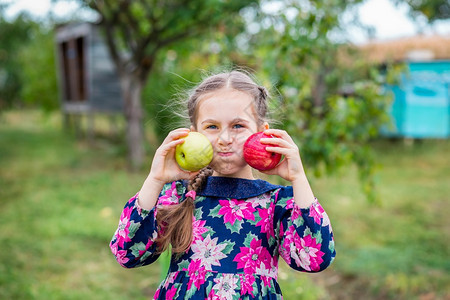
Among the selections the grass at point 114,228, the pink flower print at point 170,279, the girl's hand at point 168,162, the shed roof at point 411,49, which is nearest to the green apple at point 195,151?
the girl's hand at point 168,162

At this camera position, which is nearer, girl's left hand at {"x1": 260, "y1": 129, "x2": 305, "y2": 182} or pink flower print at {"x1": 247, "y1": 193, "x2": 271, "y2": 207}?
girl's left hand at {"x1": 260, "y1": 129, "x2": 305, "y2": 182}

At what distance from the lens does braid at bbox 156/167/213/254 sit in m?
1.57

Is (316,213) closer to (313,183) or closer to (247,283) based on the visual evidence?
(247,283)

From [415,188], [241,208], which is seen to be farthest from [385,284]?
[415,188]

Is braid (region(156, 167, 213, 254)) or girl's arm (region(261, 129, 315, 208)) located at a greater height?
girl's arm (region(261, 129, 315, 208))

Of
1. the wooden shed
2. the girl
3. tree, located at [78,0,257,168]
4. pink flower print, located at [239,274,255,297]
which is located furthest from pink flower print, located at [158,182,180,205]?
the wooden shed

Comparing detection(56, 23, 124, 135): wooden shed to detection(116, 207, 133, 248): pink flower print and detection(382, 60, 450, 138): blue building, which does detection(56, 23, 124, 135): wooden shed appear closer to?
detection(382, 60, 450, 138): blue building

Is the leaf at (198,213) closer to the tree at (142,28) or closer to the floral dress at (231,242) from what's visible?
the floral dress at (231,242)

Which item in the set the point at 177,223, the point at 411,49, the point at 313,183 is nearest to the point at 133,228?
the point at 177,223

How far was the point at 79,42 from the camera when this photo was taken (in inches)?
482

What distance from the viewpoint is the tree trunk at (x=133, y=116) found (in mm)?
8086

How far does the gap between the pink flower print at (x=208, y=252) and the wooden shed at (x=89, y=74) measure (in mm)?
9597

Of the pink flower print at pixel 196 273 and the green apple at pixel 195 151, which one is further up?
the green apple at pixel 195 151

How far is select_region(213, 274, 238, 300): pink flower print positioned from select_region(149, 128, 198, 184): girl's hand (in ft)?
1.14
